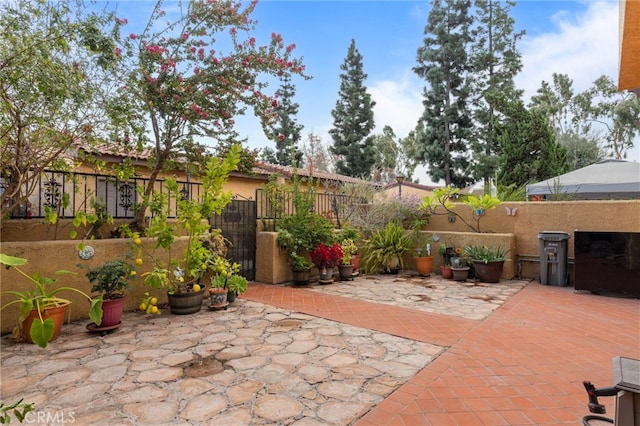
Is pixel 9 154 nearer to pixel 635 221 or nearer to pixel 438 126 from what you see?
pixel 635 221

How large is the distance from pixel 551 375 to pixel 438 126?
19.7 m

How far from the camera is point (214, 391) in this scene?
2.65 meters

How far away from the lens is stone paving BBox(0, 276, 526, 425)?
7.80 ft

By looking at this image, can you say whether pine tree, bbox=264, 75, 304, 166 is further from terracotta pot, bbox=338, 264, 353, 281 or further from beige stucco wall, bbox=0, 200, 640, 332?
terracotta pot, bbox=338, 264, 353, 281

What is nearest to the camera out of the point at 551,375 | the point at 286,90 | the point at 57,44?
the point at 551,375

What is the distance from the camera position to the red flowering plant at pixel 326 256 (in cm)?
679

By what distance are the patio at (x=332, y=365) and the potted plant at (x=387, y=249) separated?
10.0 ft

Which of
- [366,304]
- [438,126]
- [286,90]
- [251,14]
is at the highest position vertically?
[286,90]

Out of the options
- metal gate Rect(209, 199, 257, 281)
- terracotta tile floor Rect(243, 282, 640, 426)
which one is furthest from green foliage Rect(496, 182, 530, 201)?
metal gate Rect(209, 199, 257, 281)

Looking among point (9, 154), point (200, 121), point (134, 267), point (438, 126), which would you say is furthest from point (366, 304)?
point (438, 126)

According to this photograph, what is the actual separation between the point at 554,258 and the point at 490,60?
1776 cm

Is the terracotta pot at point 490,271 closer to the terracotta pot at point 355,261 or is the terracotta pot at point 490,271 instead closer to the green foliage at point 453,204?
the green foliage at point 453,204

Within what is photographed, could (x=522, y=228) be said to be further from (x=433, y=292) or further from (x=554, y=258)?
(x=433, y=292)

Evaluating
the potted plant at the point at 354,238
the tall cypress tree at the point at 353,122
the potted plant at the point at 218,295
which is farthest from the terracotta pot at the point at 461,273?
the tall cypress tree at the point at 353,122
